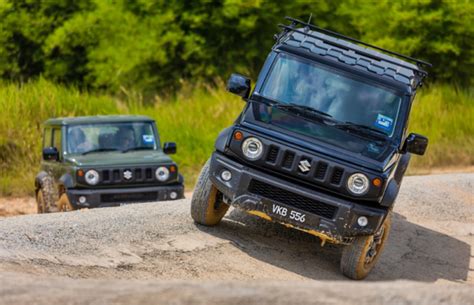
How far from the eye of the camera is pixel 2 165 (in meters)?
20.5

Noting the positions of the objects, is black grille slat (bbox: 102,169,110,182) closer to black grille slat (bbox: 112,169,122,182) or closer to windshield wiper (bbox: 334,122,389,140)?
black grille slat (bbox: 112,169,122,182)

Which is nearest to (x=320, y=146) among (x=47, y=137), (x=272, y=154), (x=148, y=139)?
(x=272, y=154)

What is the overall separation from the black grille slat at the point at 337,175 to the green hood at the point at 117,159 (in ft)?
15.4

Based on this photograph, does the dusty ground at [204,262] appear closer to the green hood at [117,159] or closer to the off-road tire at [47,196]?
the green hood at [117,159]

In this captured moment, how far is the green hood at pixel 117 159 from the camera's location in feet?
45.1

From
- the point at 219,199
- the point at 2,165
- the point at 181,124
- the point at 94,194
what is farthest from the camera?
the point at 181,124

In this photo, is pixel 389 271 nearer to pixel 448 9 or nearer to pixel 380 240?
pixel 380 240

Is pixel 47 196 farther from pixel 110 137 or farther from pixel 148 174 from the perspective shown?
pixel 148 174

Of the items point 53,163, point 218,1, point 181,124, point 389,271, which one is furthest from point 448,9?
point 389,271

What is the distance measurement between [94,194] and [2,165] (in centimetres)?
747

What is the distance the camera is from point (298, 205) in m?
9.78

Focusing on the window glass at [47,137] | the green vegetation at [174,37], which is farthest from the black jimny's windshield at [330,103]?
the green vegetation at [174,37]

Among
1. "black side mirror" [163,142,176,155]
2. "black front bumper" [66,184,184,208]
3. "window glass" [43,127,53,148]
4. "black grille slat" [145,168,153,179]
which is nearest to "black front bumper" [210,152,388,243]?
"black front bumper" [66,184,184,208]

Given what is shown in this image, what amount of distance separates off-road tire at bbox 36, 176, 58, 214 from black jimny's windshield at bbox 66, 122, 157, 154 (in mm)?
Result: 570
